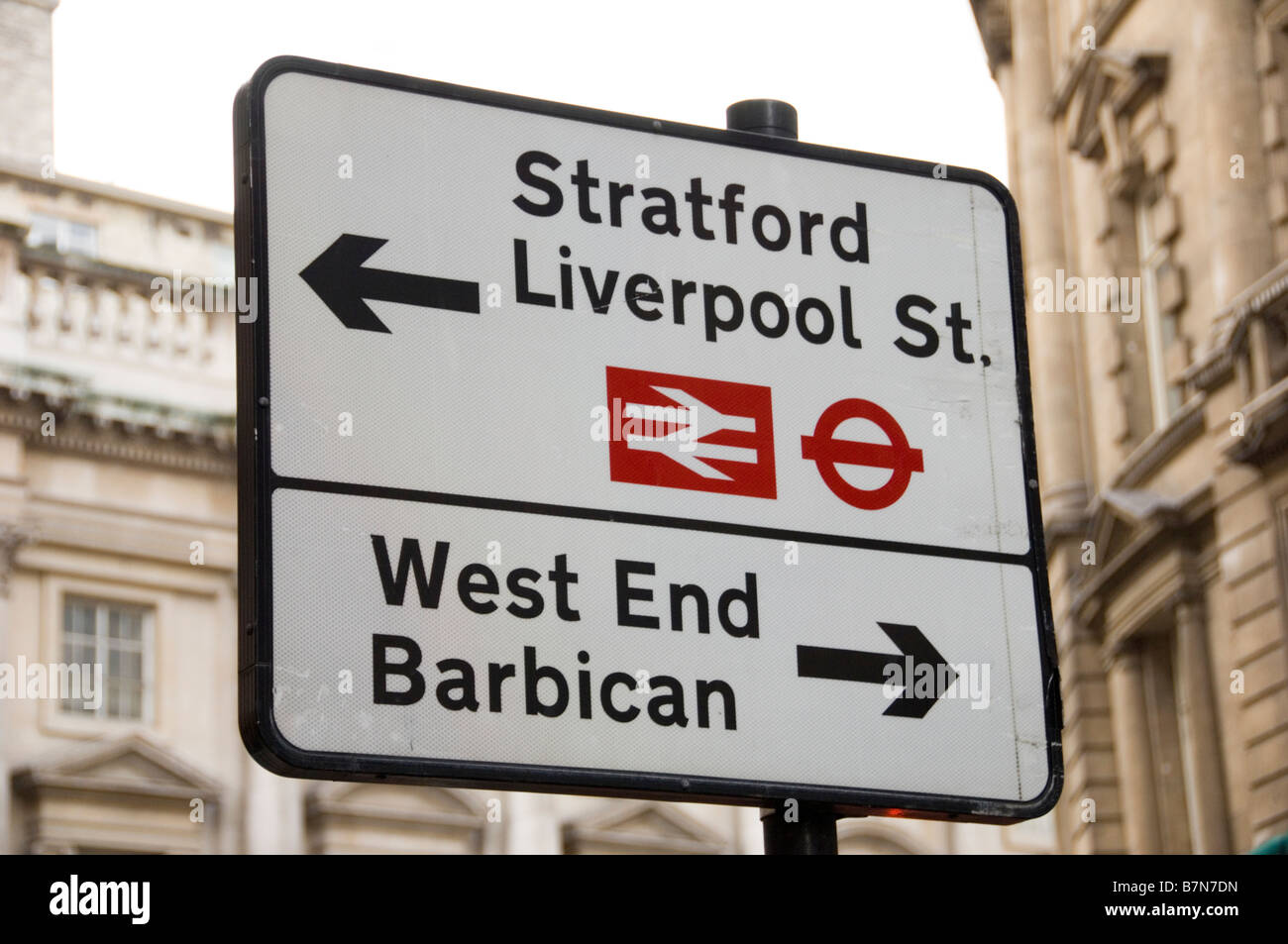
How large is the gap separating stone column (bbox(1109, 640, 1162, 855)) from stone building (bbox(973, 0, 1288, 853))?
0.08 ft

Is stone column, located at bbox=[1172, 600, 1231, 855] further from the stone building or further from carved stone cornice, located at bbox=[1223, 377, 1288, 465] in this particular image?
carved stone cornice, located at bbox=[1223, 377, 1288, 465]

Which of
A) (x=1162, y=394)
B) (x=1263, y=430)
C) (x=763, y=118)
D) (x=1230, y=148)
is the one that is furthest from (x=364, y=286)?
(x=1162, y=394)

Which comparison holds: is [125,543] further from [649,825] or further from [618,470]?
[618,470]

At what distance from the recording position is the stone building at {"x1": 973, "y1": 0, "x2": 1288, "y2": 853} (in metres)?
18.5

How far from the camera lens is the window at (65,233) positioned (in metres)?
27.1

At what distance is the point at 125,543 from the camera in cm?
2628

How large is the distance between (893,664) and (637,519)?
39 centimetres

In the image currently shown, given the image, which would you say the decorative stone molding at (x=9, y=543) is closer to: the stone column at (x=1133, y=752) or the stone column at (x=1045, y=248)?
the stone column at (x=1045, y=248)

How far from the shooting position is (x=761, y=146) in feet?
10.5

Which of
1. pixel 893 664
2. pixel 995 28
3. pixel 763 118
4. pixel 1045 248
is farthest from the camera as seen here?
pixel 995 28

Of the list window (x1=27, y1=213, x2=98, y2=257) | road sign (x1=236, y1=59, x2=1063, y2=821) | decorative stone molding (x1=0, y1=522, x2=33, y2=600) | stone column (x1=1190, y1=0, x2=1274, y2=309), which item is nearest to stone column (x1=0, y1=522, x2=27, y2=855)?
decorative stone molding (x1=0, y1=522, x2=33, y2=600)

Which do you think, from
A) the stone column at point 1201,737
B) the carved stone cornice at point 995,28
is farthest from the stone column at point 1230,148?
the carved stone cornice at point 995,28

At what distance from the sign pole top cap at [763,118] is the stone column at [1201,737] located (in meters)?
16.7
